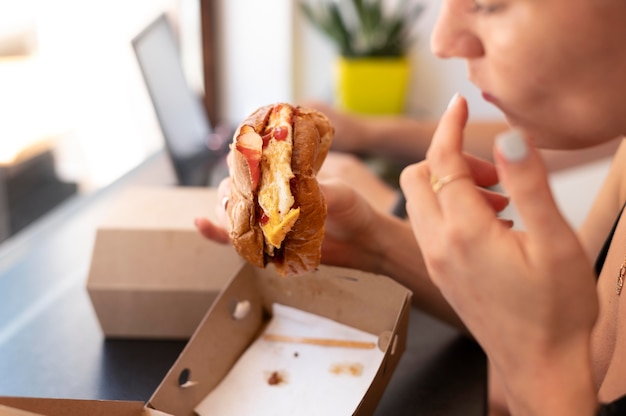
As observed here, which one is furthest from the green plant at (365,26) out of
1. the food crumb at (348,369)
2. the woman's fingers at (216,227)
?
the food crumb at (348,369)

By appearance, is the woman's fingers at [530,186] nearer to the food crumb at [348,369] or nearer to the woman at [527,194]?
the woman at [527,194]

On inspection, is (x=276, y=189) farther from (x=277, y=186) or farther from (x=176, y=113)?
(x=176, y=113)

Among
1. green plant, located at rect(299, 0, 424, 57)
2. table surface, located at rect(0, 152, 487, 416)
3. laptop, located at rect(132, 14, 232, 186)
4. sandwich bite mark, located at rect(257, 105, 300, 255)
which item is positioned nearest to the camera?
sandwich bite mark, located at rect(257, 105, 300, 255)

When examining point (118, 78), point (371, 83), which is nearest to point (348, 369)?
point (118, 78)

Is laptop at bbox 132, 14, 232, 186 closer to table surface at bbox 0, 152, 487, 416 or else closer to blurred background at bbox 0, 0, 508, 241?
blurred background at bbox 0, 0, 508, 241

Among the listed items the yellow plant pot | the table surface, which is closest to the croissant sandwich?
the table surface

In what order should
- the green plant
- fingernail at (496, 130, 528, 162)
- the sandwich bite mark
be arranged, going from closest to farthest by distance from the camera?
fingernail at (496, 130, 528, 162)
the sandwich bite mark
the green plant
